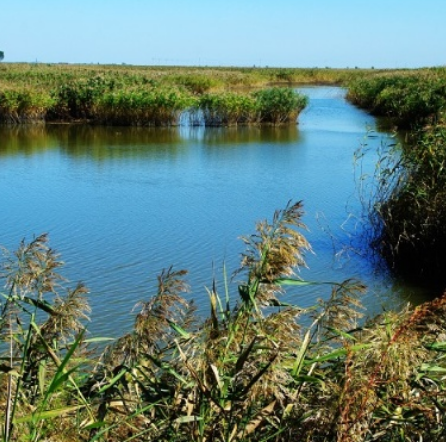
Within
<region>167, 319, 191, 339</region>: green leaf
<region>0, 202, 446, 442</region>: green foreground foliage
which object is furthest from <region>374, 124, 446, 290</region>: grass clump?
<region>167, 319, 191, 339</region>: green leaf

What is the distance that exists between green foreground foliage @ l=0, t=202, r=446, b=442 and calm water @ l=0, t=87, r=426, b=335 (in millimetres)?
239

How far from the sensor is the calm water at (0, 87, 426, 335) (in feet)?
26.0

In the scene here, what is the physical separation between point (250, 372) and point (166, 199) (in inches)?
406

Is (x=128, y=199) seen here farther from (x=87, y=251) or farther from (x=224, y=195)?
(x=87, y=251)

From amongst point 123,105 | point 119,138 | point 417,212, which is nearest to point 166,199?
point 417,212

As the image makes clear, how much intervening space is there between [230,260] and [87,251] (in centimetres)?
158

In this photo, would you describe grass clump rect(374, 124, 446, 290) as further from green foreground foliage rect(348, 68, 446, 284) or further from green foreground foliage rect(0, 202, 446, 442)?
green foreground foliage rect(0, 202, 446, 442)

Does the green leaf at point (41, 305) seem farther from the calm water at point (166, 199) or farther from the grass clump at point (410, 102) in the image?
the grass clump at point (410, 102)

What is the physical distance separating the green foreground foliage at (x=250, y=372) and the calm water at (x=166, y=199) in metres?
0.24

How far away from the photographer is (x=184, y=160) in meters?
17.5

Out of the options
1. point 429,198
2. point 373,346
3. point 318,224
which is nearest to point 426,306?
point 373,346

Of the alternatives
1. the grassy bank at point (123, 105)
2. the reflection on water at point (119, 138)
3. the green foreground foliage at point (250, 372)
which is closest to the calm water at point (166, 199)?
the reflection on water at point (119, 138)

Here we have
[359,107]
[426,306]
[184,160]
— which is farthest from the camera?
[359,107]

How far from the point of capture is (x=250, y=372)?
2.40 meters
